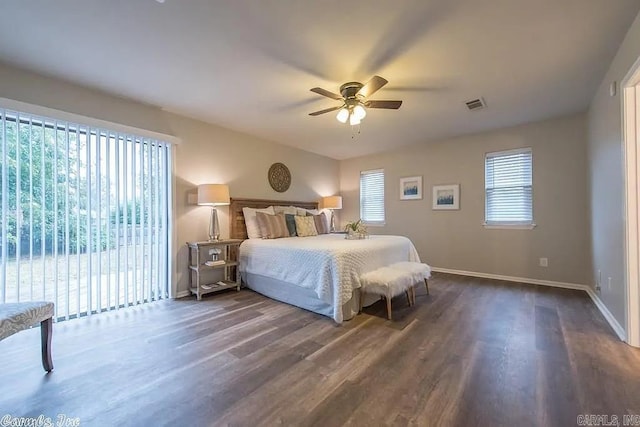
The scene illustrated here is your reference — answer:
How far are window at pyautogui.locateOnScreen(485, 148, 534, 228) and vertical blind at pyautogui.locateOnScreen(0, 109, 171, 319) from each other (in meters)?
4.97

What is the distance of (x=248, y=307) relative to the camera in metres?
3.25

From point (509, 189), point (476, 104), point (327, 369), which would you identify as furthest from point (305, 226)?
point (509, 189)

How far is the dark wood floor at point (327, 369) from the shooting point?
1490 mm

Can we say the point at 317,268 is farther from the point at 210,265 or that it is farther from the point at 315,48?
the point at 315,48

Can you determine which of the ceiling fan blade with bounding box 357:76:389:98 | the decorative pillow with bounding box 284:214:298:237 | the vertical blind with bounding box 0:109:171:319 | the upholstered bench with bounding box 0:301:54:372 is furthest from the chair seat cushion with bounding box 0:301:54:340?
the ceiling fan blade with bounding box 357:76:389:98

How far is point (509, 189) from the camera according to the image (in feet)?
14.3

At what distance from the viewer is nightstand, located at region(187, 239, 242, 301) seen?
358 cm

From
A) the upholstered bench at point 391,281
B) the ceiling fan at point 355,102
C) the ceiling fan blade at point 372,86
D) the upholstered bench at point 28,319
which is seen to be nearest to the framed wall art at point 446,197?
the upholstered bench at point 391,281

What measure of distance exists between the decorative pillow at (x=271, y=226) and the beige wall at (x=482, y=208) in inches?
89.6

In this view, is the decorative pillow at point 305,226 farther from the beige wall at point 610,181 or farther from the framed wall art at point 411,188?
the beige wall at point 610,181

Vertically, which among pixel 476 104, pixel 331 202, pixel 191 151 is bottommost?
pixel 331 202

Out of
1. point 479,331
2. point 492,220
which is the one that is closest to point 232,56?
point 479,331

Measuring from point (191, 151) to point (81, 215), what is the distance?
150 cm

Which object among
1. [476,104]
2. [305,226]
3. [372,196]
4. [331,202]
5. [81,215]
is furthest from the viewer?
[372,196]
